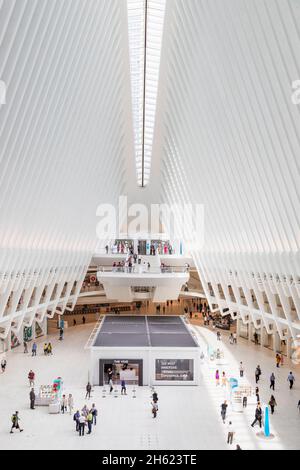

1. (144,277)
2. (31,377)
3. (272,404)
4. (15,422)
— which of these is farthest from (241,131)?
(144,277)

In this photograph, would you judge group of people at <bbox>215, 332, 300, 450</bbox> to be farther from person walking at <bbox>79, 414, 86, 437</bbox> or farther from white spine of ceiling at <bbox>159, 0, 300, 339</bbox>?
person walking at <bbox>79, 414, 86, 437</bbox>

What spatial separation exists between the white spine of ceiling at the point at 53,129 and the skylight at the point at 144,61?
689mm

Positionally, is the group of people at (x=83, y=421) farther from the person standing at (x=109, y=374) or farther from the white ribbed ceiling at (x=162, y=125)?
the white ribbed ceiling at (x=162, y=125)

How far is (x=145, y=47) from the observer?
23984 mm

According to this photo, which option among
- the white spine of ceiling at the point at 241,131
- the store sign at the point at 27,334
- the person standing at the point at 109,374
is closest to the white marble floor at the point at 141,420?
the person standing at the point at 109,374

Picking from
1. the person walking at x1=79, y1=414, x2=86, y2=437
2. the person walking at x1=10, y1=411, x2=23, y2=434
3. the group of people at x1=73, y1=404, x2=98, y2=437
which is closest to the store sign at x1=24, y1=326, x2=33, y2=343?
the person walking at x1=10, y1=411, x2=23, y2=434

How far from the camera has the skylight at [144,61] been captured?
70.0 feet

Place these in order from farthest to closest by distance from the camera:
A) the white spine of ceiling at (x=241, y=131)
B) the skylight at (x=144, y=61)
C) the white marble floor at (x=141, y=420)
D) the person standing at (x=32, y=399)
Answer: the skylight at (x=144, y=61) < the person standing at (x=32, y=399) < the white marble floor at (x=141, y=420) < the white spine of ceiling at (x=241, y=131)

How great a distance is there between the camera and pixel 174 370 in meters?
21.1

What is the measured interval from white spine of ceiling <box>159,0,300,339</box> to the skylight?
0.87 m

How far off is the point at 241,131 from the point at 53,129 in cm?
713

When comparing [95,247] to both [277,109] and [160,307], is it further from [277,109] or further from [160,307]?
[277,109]

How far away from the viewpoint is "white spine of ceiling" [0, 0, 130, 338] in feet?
42.6

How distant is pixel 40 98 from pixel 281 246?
11033mm
